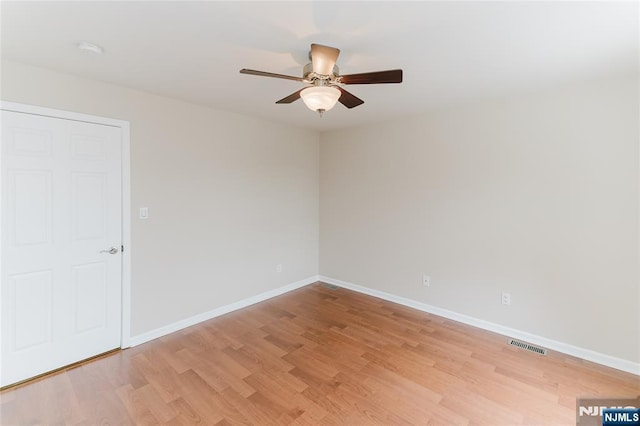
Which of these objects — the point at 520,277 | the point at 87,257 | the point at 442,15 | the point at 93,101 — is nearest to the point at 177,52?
the point at 93,101

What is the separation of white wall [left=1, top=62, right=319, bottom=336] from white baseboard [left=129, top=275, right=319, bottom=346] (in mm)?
57

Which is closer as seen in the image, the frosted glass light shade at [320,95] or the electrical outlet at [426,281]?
the frosted glass light shade at [320,95]

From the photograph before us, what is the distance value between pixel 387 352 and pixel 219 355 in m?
1.53

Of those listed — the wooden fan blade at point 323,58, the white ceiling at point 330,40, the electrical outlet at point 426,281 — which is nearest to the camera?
the white ceiling at point 330,40

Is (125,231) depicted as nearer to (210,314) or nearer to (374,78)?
(210,314)

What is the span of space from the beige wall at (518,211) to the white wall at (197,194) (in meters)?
1.17

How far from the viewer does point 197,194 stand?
3.21 metres

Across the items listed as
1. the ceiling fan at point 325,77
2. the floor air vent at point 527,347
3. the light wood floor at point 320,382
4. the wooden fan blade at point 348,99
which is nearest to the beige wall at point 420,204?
the floor air vent at point 527,347

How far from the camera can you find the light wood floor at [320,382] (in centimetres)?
191

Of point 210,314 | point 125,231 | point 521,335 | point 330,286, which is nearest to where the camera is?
point 125,231

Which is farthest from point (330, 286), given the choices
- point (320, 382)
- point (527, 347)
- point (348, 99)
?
point (348, 99)

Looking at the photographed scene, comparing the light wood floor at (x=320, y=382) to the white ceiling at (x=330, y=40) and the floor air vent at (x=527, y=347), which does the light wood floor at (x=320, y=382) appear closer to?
the floor air vent at (x=527, y=347)

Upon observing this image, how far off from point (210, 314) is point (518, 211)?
3.51 meters

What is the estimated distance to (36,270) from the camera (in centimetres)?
227
